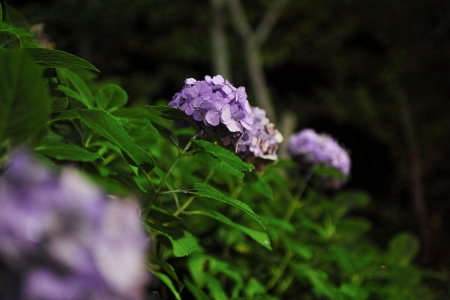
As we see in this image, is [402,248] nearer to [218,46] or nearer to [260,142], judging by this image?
[260,142]

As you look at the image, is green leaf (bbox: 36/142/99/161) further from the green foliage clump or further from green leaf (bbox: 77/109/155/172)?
green leaf (bbox: 77/109/155/172)

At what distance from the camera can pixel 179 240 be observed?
2.32 ft

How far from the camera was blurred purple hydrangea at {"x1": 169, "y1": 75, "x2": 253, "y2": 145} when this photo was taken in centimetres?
79

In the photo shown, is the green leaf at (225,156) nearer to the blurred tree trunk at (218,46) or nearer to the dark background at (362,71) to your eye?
the blurred tree trunk at (218,46)

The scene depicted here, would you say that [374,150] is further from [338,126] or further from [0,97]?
[0,97]

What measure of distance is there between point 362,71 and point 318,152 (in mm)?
4502

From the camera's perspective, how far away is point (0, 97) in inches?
17.1

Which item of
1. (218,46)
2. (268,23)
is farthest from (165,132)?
(268,23)

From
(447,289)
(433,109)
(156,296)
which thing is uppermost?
(433,109)

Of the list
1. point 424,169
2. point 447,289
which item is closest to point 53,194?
point 447,289

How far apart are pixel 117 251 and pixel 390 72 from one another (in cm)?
565

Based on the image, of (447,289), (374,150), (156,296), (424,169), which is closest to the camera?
(156,296)

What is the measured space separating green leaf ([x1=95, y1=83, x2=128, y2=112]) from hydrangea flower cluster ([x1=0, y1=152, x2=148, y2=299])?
592 millimetres

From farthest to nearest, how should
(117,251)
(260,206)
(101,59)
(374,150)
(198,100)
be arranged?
1. (374,150)
2. (101,59)
3. (260,206)
4. (198,100)
5. (117,251)
